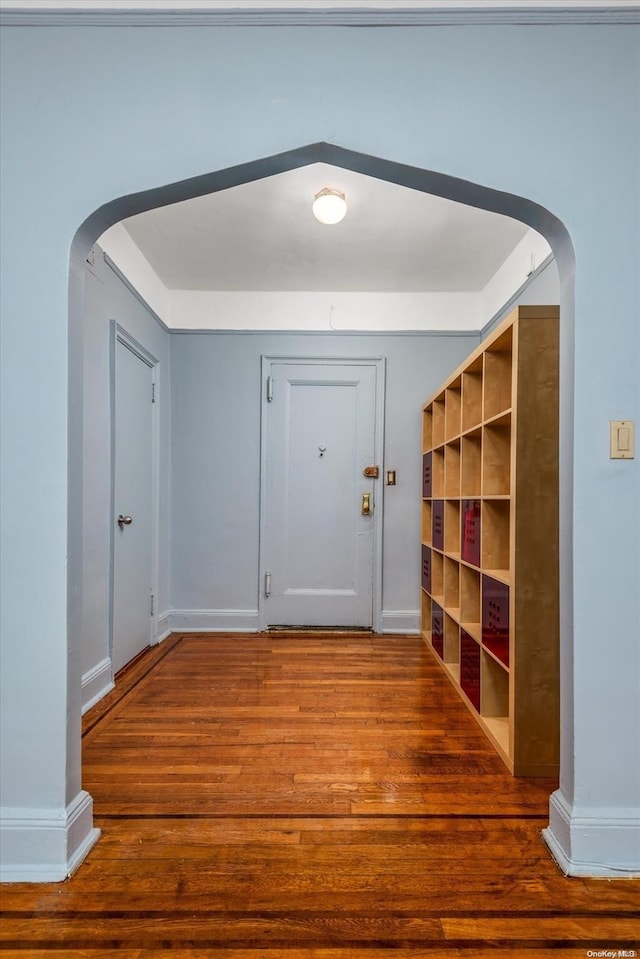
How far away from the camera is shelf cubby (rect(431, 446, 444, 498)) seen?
382cm

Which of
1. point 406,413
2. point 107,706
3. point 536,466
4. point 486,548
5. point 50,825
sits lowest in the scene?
point 107,706

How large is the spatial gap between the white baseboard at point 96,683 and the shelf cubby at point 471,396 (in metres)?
2.27

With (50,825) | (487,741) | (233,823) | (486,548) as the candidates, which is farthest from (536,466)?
(50,825)

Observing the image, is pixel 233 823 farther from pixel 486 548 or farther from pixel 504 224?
pixel 504 224

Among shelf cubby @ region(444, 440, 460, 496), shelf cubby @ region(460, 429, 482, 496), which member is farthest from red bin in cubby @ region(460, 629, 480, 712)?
shelf cubby @ region(444, 440, 460, 496)

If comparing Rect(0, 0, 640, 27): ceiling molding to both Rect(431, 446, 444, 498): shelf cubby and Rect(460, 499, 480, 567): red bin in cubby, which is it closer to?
Rect(460, 499, 480, 567): red bin in cubby

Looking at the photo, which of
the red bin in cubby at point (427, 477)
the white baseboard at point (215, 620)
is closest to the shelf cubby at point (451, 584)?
the red bin in cubby at point (427, 477)

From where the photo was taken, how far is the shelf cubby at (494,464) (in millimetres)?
2590

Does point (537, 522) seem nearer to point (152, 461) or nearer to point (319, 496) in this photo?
point (319, 496)

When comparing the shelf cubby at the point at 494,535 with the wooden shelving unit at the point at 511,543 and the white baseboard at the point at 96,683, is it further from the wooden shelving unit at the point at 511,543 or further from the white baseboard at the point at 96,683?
the white baseboard at the point at 96,683

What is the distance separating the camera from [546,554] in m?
2.17

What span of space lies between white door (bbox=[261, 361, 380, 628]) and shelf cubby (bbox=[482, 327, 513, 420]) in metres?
1.76

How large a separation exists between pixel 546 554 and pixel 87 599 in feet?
7.07

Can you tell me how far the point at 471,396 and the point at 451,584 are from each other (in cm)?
118
